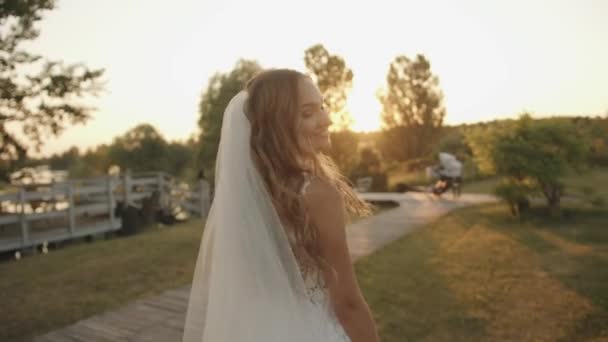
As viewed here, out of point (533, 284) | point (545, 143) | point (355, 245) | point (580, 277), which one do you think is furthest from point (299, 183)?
point (545, 143)

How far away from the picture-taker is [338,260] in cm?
187

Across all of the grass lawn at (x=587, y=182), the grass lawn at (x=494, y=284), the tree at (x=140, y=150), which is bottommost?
the grass lawn at (x=494, y=284)

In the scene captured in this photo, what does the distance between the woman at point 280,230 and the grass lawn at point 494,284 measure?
3.08m

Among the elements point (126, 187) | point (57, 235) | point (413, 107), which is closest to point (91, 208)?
point (57, 235)

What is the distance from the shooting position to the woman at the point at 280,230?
1.89 m

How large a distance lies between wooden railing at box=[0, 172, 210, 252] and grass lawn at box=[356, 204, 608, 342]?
8834mm

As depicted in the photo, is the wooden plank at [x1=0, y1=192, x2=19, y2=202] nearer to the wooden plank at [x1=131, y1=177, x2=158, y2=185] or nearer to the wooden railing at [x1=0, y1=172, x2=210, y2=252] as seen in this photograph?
the wooden railing at [x1=0, y1=172, x2=210, y2=252]

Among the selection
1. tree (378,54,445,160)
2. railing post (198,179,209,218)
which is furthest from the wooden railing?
tree (378,54,445,160)

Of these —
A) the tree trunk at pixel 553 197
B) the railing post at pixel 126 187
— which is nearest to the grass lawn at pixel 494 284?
the tree trunk at pixel 553 197

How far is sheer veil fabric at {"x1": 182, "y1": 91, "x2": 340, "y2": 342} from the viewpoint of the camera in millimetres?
2061

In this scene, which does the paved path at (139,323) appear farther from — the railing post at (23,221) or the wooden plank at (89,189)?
the wooden plank at (89,189)

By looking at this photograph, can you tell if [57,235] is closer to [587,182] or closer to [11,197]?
[11,197]

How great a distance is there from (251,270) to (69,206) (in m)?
12.1

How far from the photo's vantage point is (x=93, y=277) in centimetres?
749
